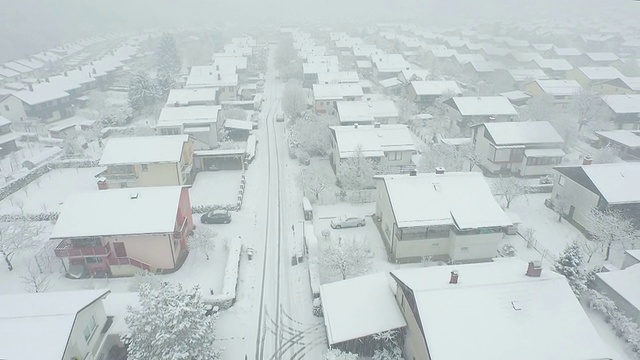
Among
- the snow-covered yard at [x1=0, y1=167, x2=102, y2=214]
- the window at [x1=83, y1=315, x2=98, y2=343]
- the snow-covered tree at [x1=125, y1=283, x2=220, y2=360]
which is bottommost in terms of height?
the snow-covered yard at [x1=0, y1=167, x2=102, y2=214]

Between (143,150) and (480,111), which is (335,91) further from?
(143,150)

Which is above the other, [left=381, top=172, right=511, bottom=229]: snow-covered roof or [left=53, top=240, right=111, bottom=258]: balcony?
[left=381, top=172, right=511, bottom=229]: snow-covered roof

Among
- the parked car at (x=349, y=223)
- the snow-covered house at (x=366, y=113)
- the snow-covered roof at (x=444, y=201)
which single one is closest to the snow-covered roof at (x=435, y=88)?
the snow-covered house at (x=366, y=113)

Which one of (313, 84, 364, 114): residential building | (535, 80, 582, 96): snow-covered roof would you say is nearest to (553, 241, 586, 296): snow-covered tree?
(313, 84, 364, 114): residential building

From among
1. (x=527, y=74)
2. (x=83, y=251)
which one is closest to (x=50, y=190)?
(x=83, y=251)

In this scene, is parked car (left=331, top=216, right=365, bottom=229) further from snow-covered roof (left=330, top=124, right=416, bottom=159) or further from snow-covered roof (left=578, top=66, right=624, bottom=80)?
snow-covered roof (left=578, top=66, right=624, bottom=80)

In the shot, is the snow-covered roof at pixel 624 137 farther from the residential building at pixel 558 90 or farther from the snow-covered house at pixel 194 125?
the snow-covered house at pixel 194 125
